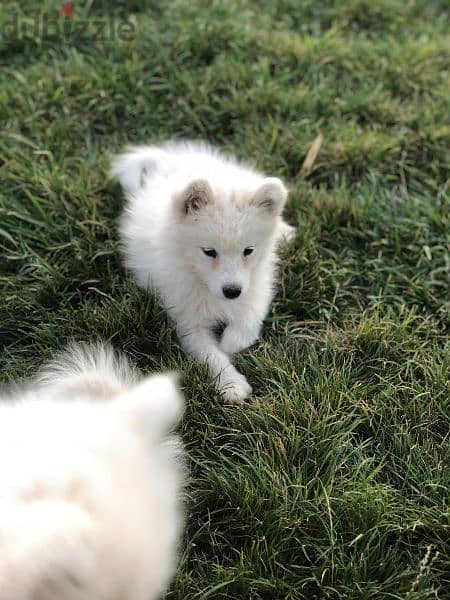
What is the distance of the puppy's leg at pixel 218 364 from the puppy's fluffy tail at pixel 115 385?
240mm

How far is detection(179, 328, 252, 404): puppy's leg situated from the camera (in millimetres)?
2908

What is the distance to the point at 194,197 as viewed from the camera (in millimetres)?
3023

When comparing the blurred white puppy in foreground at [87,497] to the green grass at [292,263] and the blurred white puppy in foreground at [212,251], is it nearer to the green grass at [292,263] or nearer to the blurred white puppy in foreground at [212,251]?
the green grass at [292,263]

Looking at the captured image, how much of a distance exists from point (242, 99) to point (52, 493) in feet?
11.4

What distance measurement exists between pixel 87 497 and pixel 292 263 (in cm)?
225

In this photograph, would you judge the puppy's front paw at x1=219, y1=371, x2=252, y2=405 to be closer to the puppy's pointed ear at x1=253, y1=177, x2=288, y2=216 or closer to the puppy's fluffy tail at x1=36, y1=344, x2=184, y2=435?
the puppy's fluffy tail at x1=36, y1=344, x2=184, y2=435

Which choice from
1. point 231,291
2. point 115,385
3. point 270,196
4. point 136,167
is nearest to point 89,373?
point 115,385

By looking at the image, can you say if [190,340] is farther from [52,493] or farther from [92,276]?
[52,493]

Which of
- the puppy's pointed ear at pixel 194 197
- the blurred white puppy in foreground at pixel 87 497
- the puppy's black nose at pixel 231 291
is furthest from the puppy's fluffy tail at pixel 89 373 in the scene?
the puppy's pointed ear at pixel 194 197

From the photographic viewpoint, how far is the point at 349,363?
3031mm

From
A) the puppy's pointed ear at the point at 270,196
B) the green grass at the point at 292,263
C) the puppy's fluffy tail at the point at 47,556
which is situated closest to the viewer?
the puppy's fluffy tail at the point at 47,556

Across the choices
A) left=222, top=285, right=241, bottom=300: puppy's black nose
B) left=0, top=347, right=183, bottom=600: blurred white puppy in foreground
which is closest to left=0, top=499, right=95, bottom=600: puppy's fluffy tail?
left=0, top=347, right=183, bottom=600: blurred white puppy in foreground

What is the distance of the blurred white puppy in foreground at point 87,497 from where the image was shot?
138 centimetres

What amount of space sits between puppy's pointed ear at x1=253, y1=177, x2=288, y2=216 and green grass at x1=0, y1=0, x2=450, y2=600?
0.50m
